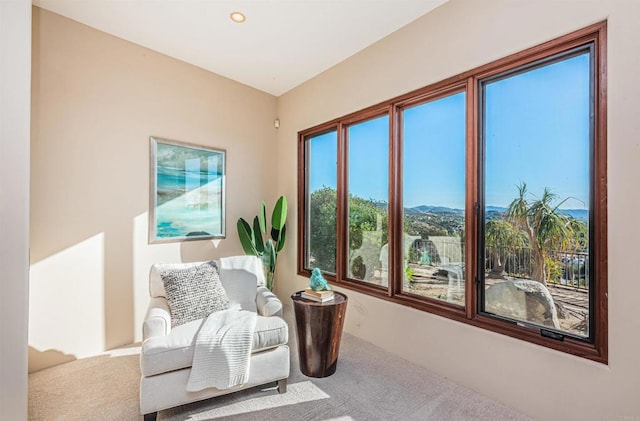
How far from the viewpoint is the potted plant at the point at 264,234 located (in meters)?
3.86

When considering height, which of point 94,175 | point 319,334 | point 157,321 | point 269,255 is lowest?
point 319,334

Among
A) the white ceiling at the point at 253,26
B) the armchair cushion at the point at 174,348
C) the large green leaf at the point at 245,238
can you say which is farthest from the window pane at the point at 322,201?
the armchair cushion at the point at 174,348

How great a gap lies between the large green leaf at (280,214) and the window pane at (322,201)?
31 centimetres

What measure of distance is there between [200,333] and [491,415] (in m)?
1.91

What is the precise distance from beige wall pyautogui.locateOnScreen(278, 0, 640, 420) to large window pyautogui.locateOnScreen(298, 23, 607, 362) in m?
0.06

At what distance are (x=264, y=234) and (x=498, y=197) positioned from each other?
2.76 m

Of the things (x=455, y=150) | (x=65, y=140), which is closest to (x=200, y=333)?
(x=65, y=140)

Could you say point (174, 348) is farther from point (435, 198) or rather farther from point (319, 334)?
point (435, 198)

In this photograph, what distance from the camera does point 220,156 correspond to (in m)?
3.79

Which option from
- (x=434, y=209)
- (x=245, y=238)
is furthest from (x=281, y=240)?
(x=434, y=209)

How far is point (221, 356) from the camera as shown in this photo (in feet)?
6.49
